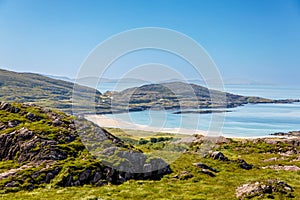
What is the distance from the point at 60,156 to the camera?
113 ft

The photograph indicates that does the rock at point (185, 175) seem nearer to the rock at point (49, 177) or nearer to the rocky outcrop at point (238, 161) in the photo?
the rocky outcrop at point (238, 161)

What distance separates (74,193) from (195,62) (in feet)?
66.4

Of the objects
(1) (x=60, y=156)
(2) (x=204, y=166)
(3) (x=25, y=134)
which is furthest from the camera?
(2) (x=204, y=166)

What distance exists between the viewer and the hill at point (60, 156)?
98.7 feet

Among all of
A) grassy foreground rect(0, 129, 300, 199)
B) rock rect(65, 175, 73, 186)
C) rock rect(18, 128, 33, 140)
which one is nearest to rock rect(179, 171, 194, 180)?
grassy foreground rect(0, 129, 300, 199)

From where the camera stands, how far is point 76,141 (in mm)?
38625

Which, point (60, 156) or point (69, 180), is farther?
point (60, 156)

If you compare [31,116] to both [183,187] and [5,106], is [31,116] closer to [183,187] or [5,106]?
[5,106]

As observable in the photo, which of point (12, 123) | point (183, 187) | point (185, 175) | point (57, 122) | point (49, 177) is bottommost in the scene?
point (183, 187)

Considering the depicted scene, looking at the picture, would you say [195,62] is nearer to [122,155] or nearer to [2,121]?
[122,155]

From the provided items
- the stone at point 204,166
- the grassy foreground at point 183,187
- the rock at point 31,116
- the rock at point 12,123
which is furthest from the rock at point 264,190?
the rock at point 12,123

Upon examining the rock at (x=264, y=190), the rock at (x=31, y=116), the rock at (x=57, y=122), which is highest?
the rock at (x=31, y=116)

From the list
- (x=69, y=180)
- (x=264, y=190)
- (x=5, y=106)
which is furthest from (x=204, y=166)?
(x=5, y=106)

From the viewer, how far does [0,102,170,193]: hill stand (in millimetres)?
30078
